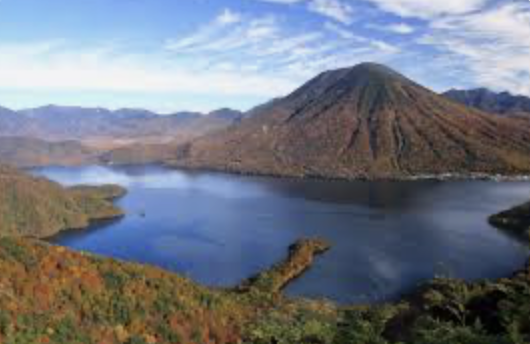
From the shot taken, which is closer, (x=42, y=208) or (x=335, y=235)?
(x=335, y=235)

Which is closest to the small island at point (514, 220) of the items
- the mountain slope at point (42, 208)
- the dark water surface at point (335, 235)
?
the dark water surface at point (335, 235)

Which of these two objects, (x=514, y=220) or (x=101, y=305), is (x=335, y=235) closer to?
(x=514, y=220)

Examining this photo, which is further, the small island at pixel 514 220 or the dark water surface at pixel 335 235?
the small island at pixel 514 220

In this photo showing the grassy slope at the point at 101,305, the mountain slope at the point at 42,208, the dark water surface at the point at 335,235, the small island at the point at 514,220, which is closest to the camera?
the grassy slope at the point at 101,305

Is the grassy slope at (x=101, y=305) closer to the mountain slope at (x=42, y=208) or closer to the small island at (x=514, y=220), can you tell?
the small island at (x=514, y=220)

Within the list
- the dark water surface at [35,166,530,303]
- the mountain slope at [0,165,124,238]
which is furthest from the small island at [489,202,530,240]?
→ the mountain slope at [0,165,124,238]

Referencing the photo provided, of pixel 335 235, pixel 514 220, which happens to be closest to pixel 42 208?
pixel 335 235
